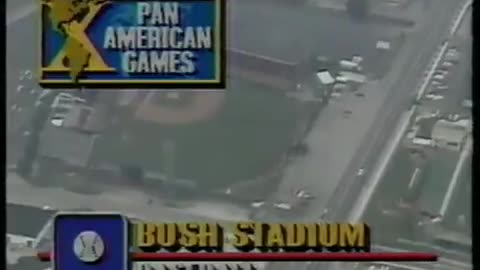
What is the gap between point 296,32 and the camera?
2.79m

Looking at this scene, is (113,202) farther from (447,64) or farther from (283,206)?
(447,64)

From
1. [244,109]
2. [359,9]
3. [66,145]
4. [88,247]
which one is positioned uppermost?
[359,9]

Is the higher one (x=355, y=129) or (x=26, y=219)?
(x=355, y=129)

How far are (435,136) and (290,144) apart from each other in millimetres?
356

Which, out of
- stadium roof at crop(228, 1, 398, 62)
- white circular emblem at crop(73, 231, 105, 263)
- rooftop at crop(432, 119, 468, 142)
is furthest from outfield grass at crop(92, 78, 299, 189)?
rooftop at crop(432, 119, 468, 142)

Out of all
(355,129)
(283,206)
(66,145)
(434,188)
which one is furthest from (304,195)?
(66,145)

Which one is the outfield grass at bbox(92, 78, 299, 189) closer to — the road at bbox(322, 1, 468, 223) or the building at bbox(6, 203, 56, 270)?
the road at bbox(322, 1, 468, 223)

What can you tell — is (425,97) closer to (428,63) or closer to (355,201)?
(428,63)

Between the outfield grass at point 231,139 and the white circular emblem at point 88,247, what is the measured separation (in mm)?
217

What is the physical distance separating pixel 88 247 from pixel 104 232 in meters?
0.06

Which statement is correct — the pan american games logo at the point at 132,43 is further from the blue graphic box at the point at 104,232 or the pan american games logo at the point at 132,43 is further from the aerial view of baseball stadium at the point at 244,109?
the blue graphic box at the point at 104,232

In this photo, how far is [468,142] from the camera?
9.12ft

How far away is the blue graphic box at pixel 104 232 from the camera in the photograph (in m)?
2.79

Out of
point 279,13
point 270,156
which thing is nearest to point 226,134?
point 270,156
